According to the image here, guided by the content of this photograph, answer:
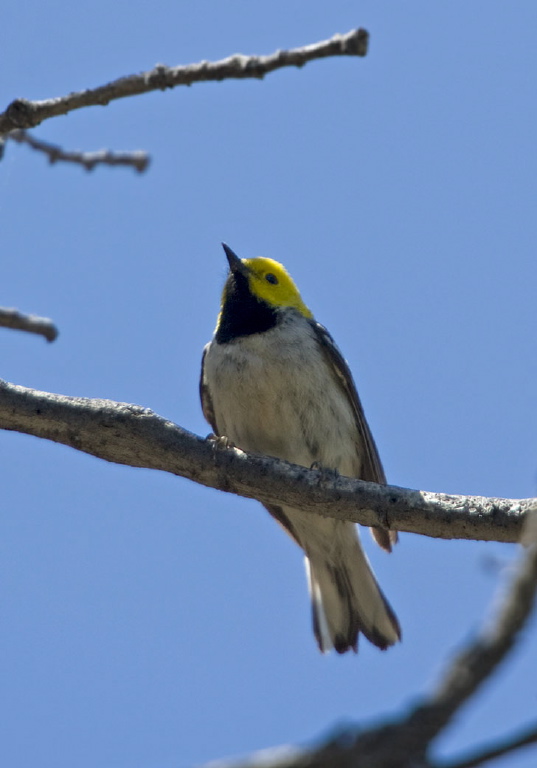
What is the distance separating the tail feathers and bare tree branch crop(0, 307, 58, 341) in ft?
10.5

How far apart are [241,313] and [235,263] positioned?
0.64m

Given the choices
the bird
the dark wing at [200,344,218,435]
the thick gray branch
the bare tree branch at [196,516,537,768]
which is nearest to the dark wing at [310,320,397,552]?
the bird

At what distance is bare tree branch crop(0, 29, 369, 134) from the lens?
3275mm

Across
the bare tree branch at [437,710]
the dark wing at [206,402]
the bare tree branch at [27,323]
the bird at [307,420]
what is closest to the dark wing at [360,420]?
the bird at [307,420]

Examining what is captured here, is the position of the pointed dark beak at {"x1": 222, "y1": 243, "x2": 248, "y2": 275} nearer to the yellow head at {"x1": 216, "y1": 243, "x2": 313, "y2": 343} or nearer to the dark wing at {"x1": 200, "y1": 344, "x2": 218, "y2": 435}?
the yellow head at {"x1": 216, "y1": 243, "x2": 313, "y2": 343}

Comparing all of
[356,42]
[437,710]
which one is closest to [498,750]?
[437,710]

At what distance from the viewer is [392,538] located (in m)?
6.93

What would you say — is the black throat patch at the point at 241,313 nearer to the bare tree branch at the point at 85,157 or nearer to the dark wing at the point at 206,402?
the dark wing at the point at 206,402

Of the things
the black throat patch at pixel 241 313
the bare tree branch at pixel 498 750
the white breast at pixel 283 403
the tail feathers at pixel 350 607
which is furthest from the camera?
the black throat patch at pixel 241 313

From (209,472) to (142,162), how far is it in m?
1.75

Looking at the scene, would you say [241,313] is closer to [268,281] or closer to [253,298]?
[253,298]

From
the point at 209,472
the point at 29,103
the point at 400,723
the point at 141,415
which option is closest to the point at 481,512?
the point at 209,472

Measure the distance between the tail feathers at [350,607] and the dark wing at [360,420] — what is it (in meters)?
0.42

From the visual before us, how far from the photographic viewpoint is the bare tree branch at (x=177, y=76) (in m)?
3.28
